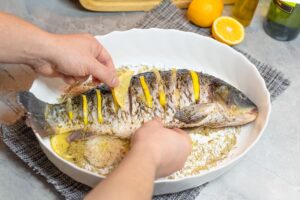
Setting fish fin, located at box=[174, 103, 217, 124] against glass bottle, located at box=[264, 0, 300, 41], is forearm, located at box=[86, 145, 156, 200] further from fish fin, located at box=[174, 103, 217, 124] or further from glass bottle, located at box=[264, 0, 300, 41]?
glass bottle, located at box=[264, 0, 300, 41]

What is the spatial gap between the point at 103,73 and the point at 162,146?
24 cm

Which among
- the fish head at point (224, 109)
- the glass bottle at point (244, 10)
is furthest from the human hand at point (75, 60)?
the glass bottle at point (244, 10)

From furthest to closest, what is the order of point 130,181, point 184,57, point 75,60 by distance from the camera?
1. point 184,57
2. point 75,60
3. point 130,181

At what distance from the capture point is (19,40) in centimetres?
93

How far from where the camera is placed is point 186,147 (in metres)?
0.94

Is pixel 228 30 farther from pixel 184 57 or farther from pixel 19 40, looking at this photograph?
pixel 19 40

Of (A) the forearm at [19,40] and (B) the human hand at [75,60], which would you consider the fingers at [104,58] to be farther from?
(A) the forearm at [19,40]

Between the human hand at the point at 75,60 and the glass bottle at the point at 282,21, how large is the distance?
599mm

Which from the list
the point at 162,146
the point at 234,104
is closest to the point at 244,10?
the point at 234,104

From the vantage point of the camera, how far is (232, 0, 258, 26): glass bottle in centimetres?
140

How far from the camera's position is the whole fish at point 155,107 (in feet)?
3.36

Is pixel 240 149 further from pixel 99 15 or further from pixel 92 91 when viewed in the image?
pixel 99 15

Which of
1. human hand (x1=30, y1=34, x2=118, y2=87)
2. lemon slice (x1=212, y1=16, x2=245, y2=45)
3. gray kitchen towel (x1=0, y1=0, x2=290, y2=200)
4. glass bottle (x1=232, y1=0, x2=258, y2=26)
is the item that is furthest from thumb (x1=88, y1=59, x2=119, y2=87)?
glass bottle (x1=232, y1=0, x2=258, y2=26)

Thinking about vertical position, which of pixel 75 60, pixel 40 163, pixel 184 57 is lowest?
pixel 40 163
